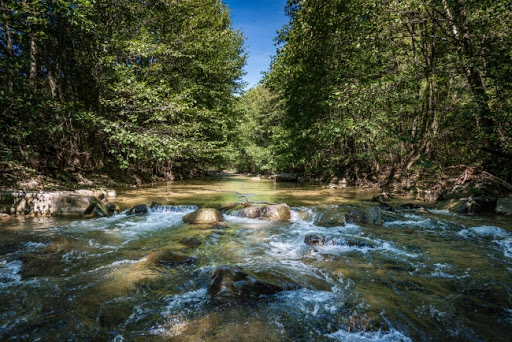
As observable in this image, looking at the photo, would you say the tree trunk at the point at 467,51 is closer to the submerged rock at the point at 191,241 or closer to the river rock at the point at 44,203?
the submerged rock at the point at 191,241

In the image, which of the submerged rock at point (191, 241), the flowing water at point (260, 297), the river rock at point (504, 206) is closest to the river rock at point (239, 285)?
the flowing water at point (260, 297)

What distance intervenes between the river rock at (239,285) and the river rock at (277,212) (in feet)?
14.3

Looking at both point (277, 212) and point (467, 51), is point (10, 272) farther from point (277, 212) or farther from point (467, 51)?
point (467, 51)

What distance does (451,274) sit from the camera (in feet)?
12.9

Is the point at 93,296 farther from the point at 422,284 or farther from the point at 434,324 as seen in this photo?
the point at 422,284

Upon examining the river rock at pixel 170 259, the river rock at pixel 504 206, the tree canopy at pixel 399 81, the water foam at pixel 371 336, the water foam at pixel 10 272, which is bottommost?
the water foam at pixel 371 336

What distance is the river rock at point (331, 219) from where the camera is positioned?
7152 mm

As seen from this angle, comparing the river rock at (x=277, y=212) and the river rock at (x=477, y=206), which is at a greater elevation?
the river rock at (x=477, y=206)

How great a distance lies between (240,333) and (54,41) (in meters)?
13.4

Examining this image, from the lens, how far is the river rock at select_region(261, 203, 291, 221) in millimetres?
7949

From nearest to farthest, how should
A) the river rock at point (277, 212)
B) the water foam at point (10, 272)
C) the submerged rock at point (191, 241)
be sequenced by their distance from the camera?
the water foam at point (10, 272), the submerged rock at point (191, 241), the river rock at point (277, 212)

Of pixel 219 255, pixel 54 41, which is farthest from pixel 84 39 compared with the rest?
pixel 219 255

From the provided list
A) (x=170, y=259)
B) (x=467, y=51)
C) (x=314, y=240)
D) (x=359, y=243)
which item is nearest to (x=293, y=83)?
→ (x=467, y=51)

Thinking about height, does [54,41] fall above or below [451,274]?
above
